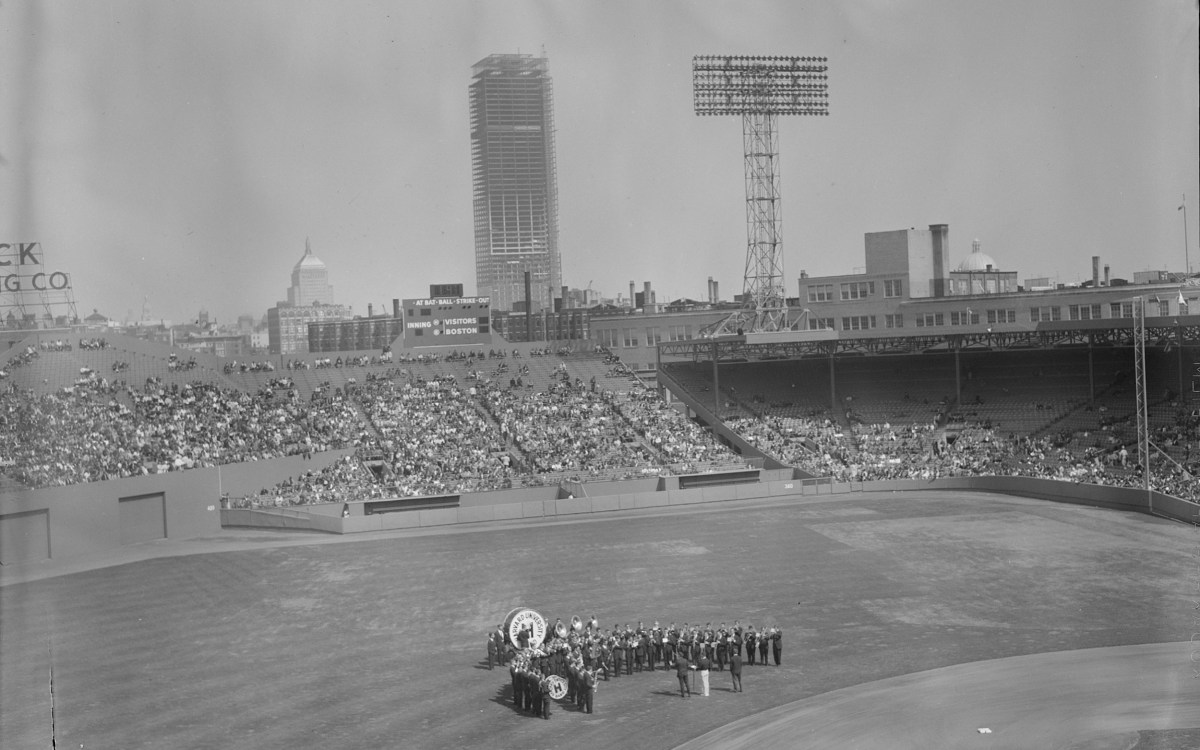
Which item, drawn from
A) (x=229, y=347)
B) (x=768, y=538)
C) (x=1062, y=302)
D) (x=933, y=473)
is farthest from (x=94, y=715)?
(x=229, y=347)

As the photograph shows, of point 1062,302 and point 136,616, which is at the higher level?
point 1062,302

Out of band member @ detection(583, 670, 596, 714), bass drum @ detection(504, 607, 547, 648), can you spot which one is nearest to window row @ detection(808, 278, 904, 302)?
bass drum @ detection(504, 607, 547, 648)

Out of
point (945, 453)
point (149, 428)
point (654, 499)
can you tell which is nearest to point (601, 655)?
point (654, 499)

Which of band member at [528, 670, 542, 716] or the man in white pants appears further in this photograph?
the man in white pants

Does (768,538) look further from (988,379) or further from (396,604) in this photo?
(988,379)

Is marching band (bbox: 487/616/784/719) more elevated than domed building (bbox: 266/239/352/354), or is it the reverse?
domed building (bbox: 266/239/352/354)

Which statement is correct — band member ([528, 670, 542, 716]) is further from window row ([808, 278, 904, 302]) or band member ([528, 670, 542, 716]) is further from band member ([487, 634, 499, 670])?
window row ([808, 278, 904, 302])

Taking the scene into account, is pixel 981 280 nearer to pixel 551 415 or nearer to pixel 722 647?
pixel 551 415
